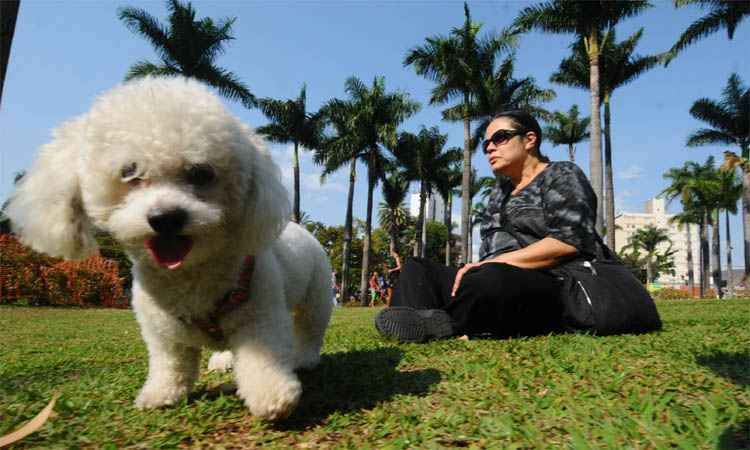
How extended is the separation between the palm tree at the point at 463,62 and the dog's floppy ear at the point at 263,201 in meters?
25.2

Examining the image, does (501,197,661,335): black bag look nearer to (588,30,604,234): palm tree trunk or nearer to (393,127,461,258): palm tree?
(588,30,604,234): palm tree trunk

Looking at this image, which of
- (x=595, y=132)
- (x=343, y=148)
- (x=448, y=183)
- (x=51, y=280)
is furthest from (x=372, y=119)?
(x=51, y=280)

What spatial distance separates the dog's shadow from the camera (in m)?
2.13

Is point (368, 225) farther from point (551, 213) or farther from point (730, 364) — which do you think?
A: point (730, 364)

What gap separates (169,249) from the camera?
198 cm

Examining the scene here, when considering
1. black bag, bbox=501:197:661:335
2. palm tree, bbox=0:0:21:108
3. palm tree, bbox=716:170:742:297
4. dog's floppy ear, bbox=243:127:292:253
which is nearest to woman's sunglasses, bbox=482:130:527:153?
black bag, bbox=501:197:661:335

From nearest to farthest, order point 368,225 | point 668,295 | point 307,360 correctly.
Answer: point 307,360 < point 668,295 < point 368,225

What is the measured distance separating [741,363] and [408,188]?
39929mm

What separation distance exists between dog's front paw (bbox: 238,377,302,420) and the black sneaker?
2011mm

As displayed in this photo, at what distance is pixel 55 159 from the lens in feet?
7.08

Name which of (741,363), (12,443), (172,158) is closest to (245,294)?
(172,158)

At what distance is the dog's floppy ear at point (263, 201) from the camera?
216 cm

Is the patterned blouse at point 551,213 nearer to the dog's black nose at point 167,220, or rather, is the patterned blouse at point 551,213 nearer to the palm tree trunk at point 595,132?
the dog's black nose at point 167,220

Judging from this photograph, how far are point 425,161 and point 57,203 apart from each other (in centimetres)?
3844
